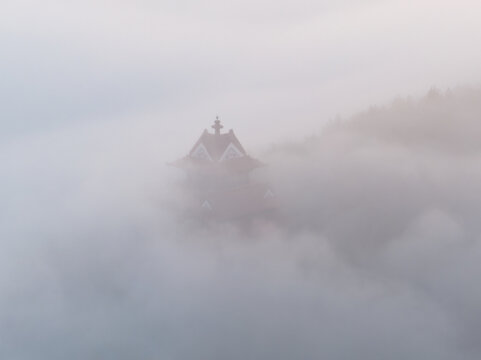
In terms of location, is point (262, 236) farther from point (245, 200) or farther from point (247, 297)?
point (247, 297)

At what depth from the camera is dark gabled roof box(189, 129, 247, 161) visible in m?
14.2

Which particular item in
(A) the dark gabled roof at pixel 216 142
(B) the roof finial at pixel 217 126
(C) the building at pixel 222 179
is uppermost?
(B) the roof finial at pixel 217 126

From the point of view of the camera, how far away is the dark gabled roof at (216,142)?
14219 mm

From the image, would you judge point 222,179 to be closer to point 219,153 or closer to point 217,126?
point 219,153

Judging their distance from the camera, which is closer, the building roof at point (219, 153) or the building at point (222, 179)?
the building at point (222, 179)

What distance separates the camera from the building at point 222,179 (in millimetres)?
14023

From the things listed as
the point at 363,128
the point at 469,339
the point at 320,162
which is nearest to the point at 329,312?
the point at 469,339

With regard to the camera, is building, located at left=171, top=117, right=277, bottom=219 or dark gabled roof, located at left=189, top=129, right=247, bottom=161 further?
dark gabled roof, located at left=189, top=129, right=247, bottom=161

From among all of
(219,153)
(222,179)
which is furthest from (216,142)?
(222,179)

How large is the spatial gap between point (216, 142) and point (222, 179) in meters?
1.03

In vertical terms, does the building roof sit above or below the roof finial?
below

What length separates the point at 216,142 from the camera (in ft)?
46.8

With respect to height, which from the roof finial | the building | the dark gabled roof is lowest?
the building

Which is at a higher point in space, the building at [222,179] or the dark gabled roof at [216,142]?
the dark gabled roof at [216,142]
